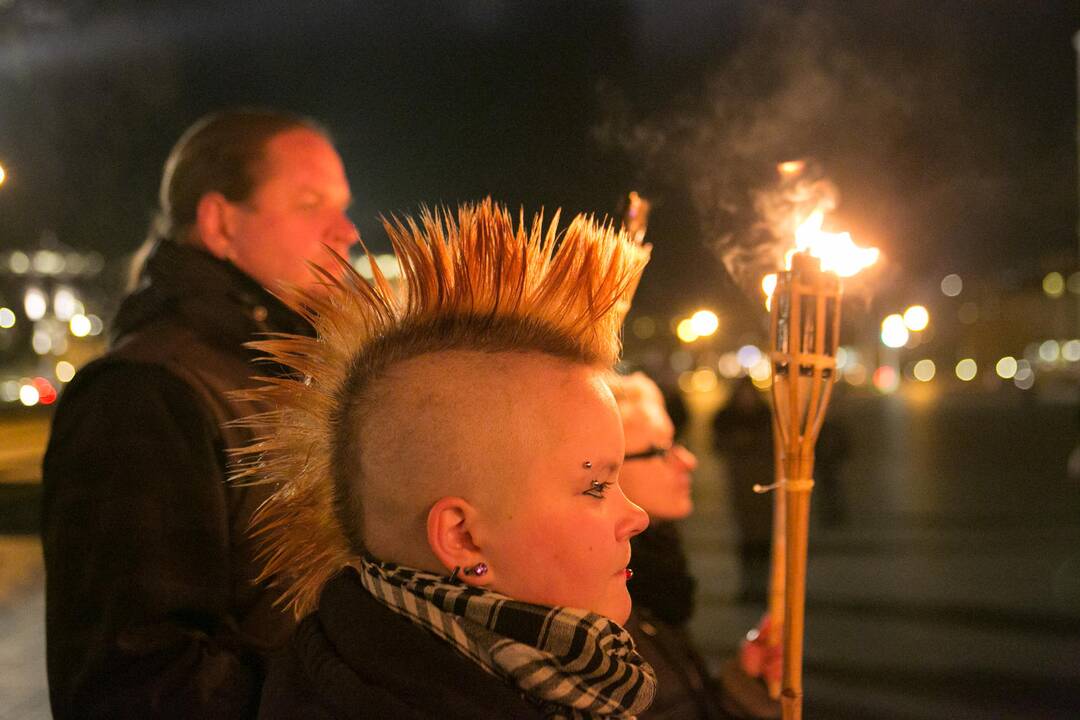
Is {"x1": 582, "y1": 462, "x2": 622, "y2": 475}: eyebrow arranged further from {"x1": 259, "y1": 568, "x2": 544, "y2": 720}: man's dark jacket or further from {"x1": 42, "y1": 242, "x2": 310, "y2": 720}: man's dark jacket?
{"x1": 42, "y1": 242, "x2": 310, "y2": 720}: man's dark jacket

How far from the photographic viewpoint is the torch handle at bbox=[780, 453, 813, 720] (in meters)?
1.97

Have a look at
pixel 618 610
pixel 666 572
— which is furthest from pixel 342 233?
pixel 666 572

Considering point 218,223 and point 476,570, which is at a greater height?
point 218,223

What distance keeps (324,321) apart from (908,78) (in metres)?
1.91

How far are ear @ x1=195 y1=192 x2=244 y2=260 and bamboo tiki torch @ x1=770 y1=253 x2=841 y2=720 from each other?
51.8 inches

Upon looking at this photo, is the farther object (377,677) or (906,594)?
(906,594)

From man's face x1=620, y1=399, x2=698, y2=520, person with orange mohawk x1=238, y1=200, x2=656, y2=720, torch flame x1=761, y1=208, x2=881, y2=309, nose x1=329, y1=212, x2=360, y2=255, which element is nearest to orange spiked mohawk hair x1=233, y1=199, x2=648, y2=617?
person with orange mohawk x1=238, y1=200, x2=656, y2=720

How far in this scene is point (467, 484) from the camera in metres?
1.37

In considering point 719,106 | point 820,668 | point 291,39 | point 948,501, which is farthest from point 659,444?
point 948,501

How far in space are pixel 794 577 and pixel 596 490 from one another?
776 millimetres

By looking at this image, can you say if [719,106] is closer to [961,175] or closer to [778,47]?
[778,47]

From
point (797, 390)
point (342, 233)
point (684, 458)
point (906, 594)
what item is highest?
point (342, 233)

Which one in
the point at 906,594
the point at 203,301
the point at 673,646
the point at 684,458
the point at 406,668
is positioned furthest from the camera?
the point at 906,594

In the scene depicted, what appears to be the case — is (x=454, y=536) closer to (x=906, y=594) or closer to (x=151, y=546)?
(x=151, y=546)
